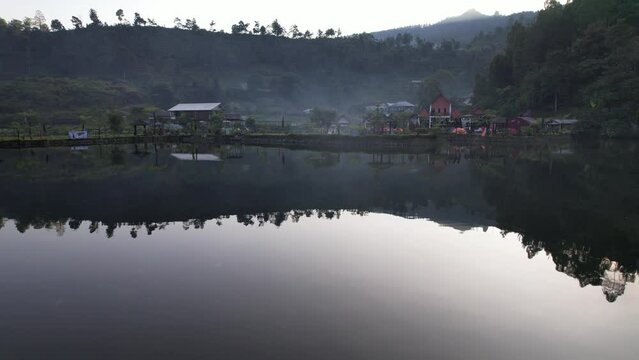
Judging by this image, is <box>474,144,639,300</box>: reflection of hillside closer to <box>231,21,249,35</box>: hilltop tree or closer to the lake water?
the lake water

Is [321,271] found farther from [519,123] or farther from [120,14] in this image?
[120,14]

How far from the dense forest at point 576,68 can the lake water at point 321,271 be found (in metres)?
41.1

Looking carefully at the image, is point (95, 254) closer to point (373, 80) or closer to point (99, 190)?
point (99, 190)

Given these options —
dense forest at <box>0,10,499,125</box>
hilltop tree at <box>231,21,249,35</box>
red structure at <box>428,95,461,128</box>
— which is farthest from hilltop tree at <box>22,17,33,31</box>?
red structure at <box>428,95,461,128</box>

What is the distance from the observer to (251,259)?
493 inches

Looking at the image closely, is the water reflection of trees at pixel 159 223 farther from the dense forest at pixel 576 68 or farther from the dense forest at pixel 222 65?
the dense forest at pixel 222 65

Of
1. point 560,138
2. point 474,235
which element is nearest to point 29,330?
point 474,235

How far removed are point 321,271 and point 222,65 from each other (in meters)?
158

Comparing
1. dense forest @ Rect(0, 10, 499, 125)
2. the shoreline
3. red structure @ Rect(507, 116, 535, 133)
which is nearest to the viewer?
the shoreline

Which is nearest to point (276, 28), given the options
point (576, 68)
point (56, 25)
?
point (56, 25)

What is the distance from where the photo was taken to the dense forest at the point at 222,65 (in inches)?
4656

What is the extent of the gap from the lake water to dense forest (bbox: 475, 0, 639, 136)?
41.1 metres

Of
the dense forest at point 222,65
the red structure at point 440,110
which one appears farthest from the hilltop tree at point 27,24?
the red structure at point 440,110

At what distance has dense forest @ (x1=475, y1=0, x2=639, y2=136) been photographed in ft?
193
